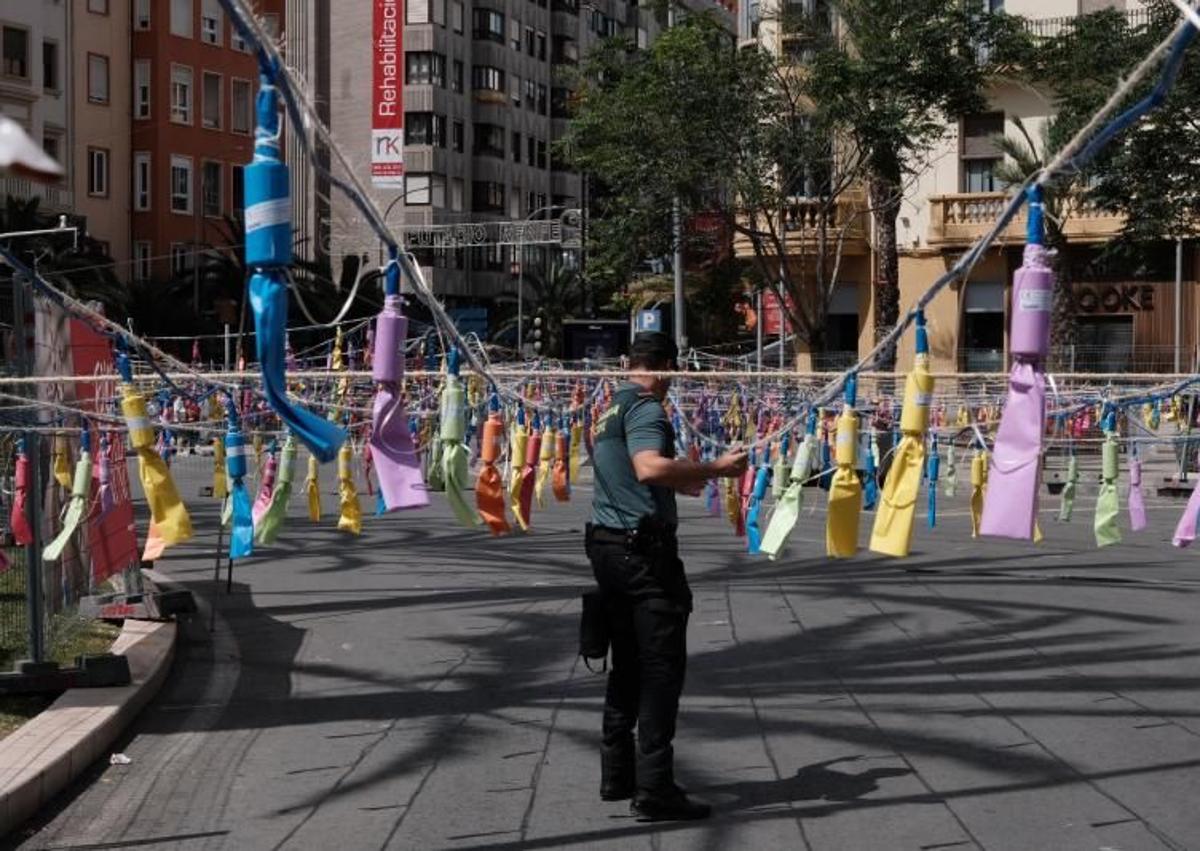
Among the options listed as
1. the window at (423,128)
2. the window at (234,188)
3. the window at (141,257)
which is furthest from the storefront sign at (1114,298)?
the window at (423,128)

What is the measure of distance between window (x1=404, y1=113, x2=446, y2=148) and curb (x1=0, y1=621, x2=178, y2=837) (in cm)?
6446

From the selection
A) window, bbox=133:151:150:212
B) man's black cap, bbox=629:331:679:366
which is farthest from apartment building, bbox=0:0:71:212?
man's black cap, bbox=629:331:679:366

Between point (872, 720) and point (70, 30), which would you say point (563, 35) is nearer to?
point (70, 30)

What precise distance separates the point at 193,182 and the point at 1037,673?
54102 mm

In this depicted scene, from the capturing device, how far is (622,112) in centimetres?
3444

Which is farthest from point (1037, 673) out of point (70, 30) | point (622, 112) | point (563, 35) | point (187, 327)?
point (563, 35)

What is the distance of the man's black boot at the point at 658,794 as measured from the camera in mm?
7301

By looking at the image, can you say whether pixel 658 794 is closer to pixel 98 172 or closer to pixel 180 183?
pixel 98 172

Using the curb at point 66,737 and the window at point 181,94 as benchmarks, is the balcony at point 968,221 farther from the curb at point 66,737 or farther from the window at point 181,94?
the curb at point 66,737

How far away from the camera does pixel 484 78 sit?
260 ft

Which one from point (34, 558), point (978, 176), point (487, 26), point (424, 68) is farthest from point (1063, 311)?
point (487, 26)

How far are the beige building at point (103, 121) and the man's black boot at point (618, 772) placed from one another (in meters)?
51.2

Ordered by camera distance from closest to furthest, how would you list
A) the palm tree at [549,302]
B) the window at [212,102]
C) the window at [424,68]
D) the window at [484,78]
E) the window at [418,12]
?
the window at [212,102], the palm tree at [549,302], the window at [418,12], the window at [424,68], the window at [484,78]

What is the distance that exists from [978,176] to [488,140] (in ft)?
131
